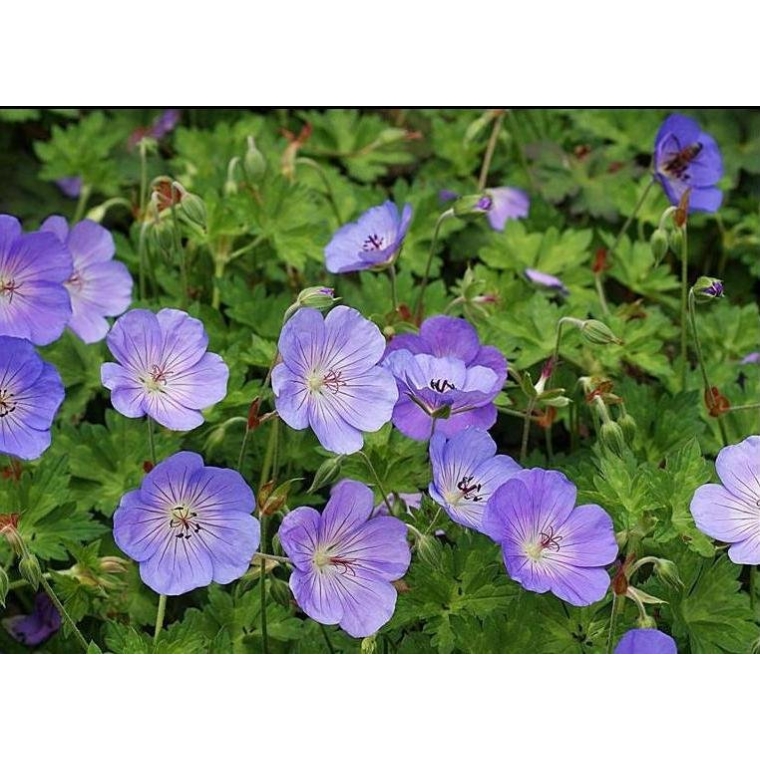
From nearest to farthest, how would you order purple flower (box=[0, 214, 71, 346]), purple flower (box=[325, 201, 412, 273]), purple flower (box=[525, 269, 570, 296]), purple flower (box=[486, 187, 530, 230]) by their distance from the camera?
purple flower (box=[0, 214, 71, 346]) → purple flower (box=[325, 201, 412, 273]) → purple flower (box=[525, 269, 570, 296]) → purple flower (box=[486, 187, 530, 230])

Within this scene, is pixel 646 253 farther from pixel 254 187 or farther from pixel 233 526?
pixel 233 526

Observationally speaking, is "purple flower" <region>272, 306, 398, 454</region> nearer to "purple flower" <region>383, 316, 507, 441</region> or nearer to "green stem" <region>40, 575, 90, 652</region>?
"purple flower" <region>383, 316, 507, 441</region>

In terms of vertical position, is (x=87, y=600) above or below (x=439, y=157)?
below

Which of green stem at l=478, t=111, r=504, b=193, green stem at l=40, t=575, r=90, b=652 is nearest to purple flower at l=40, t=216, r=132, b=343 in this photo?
green stem at l=40, t=575, r=90, b=652

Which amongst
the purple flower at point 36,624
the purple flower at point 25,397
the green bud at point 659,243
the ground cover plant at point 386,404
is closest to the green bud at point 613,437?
the ground cover plant at point 386,404

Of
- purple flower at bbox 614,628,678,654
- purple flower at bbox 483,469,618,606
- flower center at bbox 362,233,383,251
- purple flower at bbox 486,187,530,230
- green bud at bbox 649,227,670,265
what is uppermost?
green bud at bbox 649,227,670,265

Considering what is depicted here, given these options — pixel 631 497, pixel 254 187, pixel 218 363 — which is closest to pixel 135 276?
pixel 254 187
